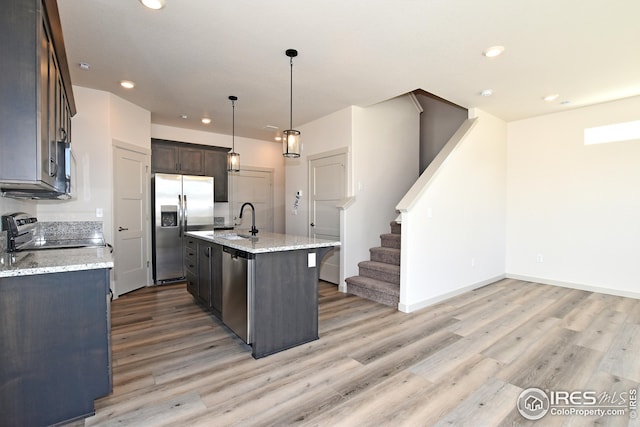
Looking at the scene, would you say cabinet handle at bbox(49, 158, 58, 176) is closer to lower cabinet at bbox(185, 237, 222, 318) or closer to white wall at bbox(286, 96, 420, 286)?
lower cabinet at bbox(185, 237, 222, 318)

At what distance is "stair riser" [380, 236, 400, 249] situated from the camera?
15.5 feet

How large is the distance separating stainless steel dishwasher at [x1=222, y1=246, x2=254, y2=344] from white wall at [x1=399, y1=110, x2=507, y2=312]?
77.2 inches

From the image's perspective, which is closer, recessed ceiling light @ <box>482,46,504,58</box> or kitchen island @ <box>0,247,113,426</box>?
kitchen island @ <box>0,247,113,426</box>

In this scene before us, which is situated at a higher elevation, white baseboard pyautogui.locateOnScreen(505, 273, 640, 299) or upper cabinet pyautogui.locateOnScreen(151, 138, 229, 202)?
upper cabinet pyautogui.locateOnScreen(151, 138, 229, 202)

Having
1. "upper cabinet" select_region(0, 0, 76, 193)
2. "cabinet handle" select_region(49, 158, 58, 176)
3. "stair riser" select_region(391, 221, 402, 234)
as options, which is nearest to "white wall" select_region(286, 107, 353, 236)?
"stair riser" select_region(391, 221, 402, 234)

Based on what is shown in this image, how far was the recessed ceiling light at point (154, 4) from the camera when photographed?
2.17 metres

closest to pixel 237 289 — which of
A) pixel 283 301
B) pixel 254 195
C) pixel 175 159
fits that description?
pixel 283 301

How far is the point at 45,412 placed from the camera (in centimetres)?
171

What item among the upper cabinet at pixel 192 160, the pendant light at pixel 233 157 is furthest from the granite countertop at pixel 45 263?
the upper cabinet at pixel 192 160

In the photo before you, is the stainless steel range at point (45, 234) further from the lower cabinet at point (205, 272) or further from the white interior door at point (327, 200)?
the white interior door at point (327, 200)

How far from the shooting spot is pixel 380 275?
14.4ft

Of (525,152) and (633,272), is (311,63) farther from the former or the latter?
(633,272)

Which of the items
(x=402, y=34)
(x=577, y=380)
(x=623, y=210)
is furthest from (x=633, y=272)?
(x=402, y=34)

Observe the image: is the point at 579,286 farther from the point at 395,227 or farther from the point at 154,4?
the point at 154,4
